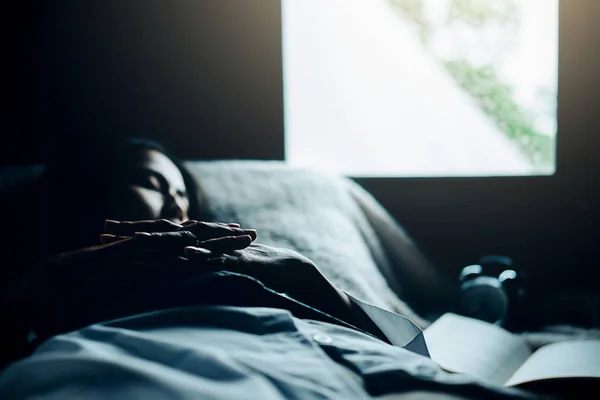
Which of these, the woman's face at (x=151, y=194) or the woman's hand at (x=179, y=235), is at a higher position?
the woman's hand at (x=179, y=235)

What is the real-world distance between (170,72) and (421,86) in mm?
866

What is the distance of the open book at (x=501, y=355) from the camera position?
948 millimetres

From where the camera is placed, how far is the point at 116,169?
1427mm

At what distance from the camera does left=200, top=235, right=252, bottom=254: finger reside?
0.77m

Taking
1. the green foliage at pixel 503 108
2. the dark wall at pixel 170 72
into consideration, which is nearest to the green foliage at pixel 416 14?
the green foliage at pixel 503 108

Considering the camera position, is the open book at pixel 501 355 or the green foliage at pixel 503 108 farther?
the green foliage at pixel 503 108

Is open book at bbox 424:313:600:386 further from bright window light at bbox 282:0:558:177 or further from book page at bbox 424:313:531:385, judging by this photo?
bright window light at bbox 282:0:558:177

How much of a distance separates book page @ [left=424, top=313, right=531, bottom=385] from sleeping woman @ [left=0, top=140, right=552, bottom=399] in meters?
0.21

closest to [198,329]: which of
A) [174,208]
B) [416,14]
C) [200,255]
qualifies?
[200,255]

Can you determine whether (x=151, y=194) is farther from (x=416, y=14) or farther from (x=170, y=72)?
(x=416, y=14)

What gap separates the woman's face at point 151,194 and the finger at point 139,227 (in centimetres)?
48

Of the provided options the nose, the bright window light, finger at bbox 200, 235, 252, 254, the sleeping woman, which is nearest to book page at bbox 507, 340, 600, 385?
the sleeping woman

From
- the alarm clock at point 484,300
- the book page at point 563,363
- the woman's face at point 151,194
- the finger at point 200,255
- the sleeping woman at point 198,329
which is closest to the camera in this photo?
the sleeping woman at point 198,329

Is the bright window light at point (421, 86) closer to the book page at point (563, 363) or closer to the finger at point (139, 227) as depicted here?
the book page at point (563, 363)
